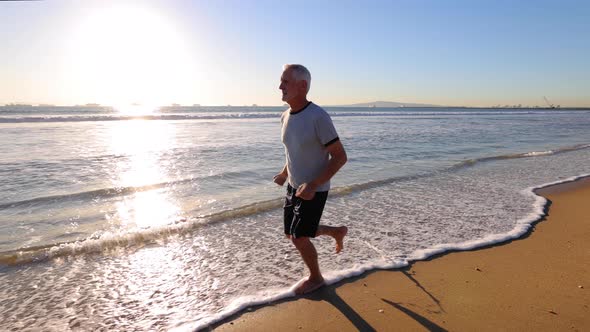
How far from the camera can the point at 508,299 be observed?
10.7 ft

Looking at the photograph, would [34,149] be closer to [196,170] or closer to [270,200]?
[196,170]

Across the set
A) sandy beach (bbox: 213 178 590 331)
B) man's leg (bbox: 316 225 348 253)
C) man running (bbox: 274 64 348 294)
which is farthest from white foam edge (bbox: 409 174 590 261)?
man running (bbox: 274 64 348 294)

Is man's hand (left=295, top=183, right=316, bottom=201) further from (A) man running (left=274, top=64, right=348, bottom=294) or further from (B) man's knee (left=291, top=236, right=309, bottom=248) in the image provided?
(B) man's knee (left=291, top=236, right=309, bottom=248)

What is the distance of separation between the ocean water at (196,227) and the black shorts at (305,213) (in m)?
0.73

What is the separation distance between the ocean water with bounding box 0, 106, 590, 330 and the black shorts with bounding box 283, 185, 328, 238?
735 mm

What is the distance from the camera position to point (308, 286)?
11.5 ft

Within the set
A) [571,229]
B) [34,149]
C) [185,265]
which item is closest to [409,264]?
[185,265]

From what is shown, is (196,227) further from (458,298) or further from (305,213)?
(458,298)

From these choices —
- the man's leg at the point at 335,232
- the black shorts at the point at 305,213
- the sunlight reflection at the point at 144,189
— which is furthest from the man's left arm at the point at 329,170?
the sunlight reflection at the point at 144,189

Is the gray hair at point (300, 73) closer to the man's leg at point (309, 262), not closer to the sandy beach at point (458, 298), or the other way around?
the man's leg at point (309, 262)

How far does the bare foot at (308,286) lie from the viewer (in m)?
3.47

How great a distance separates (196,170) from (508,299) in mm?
7840

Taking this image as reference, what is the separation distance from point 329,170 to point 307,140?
0.30m

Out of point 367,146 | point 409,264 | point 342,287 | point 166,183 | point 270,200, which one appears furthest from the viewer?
point 367,146
